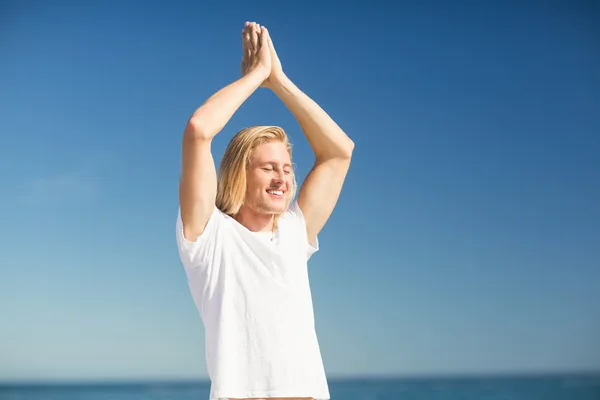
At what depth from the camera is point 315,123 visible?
8.63 ft

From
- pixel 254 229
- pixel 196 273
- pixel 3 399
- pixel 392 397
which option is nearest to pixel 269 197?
pixel 254 229

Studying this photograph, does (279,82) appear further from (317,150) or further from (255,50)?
(317,150)

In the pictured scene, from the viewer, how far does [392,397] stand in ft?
117

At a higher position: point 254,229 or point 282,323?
point 254,229

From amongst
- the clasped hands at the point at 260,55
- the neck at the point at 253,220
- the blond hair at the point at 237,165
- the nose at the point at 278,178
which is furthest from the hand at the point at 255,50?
the neck at the point at 253,220

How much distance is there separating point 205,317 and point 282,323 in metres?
0.24

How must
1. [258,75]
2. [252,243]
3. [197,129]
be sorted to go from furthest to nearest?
1. [258,75]
2. [252,243]
3. [197,129]

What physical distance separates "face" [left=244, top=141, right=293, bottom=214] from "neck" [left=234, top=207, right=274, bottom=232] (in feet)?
0.09

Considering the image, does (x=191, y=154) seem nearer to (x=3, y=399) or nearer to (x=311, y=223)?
(x=311, y=223)

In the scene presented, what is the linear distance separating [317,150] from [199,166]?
1.89 feet

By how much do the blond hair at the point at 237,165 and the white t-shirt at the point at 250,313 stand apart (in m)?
0.08

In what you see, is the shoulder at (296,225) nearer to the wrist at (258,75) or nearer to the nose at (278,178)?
the nose at (278,178)

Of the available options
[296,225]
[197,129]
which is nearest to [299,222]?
[296,225]

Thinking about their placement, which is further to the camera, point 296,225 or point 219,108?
point 296,225
